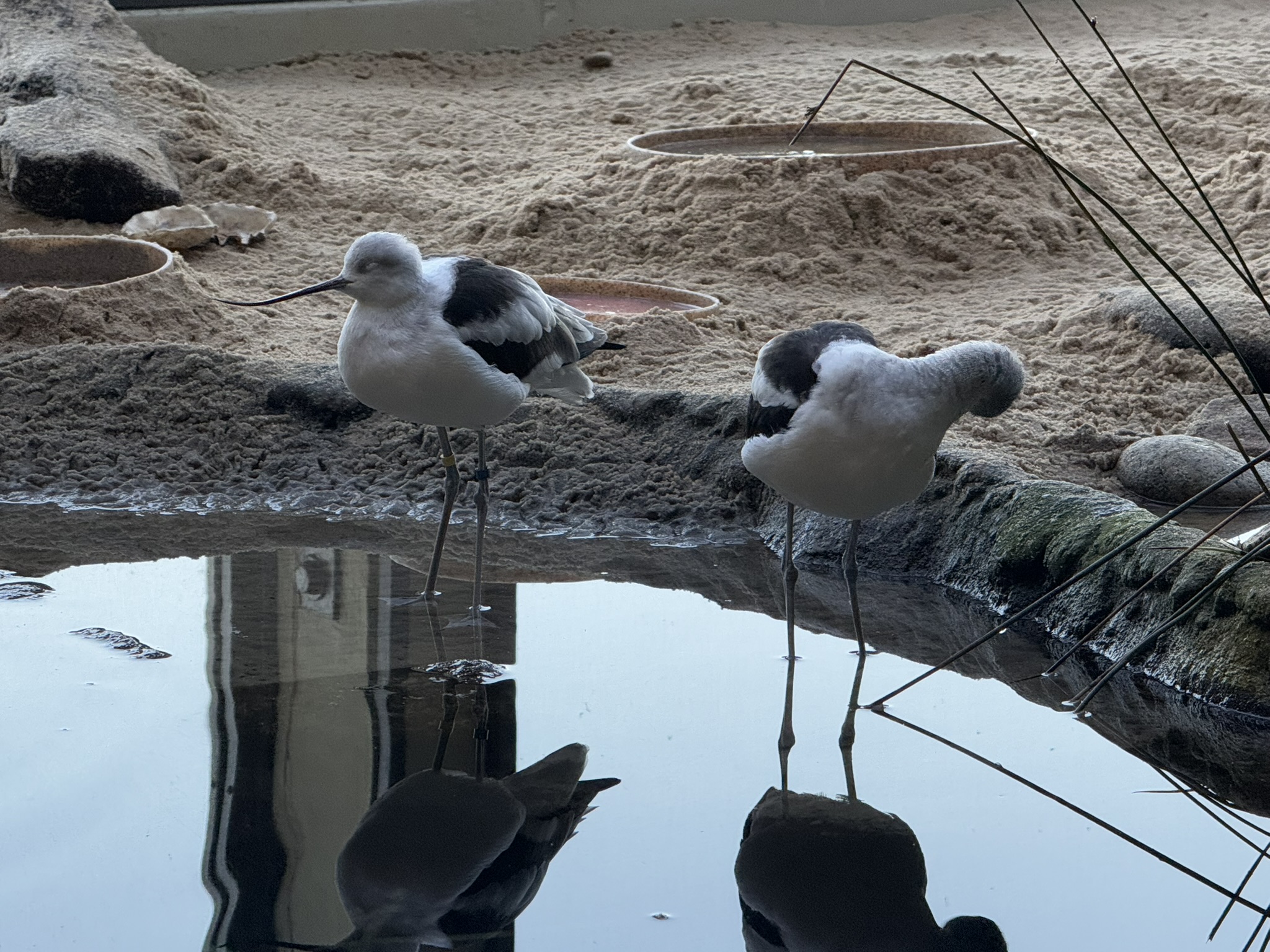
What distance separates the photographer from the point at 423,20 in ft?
39.7

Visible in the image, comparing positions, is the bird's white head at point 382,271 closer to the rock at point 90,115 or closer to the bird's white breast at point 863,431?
the bird's white breast at point 863,431

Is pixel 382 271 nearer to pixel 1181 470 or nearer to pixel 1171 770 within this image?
pixel 1171 770

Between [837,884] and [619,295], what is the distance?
4.24 meters

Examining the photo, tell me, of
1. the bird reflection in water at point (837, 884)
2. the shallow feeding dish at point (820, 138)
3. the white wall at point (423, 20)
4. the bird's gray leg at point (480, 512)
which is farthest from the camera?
the white wall at point (423, 20)

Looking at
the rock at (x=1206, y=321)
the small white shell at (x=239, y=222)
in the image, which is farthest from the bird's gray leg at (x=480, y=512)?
the small white shell at (x=239, y=222)

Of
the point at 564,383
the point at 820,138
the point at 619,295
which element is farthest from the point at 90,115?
the point at 564,383

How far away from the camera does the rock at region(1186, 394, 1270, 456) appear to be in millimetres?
4863

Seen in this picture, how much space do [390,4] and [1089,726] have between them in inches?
406

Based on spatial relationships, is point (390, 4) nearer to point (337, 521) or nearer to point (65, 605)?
point (337, 521)

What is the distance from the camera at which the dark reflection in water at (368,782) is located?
95.0 inches

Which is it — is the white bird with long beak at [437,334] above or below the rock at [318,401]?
above

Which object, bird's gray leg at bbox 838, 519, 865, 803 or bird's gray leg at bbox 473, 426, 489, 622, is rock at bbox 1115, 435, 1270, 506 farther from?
bird's gray leg at bbox 473, 426, 489, 622

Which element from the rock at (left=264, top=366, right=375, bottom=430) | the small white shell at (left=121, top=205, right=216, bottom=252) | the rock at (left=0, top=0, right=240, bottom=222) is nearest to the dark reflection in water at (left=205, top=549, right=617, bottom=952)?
the rock at (left=264, top=366, right=375, bottom=430)

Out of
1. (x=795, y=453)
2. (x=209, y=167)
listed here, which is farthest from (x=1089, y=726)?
(x=209, y=167)
